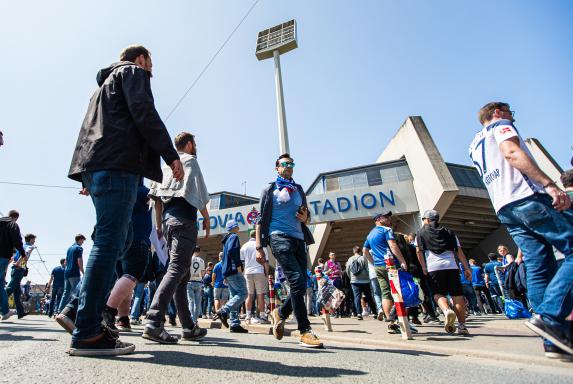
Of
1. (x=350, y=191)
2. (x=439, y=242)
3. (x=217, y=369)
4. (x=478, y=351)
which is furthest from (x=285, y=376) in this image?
(x=350, y=191)

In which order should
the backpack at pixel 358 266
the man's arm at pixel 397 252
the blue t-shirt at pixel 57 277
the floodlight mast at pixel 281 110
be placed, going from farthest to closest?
the floodlight mast at pixel 281 110
the blue t-shirt at pixel 57 277
the backpack at pixel 358 266
the man's arm at pixel 397 252

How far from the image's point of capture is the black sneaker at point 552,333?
2.32m

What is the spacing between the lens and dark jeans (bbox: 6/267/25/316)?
309 inches

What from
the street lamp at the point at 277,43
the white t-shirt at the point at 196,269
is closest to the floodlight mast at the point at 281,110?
the street lamp at the point at 277,43

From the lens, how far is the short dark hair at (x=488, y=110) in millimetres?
3211

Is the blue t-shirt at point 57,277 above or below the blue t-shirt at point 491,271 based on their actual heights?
above

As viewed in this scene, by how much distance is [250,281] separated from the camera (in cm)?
718

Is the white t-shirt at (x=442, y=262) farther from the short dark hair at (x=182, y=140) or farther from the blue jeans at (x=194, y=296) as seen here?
the blue jeans at (x=194, y=296)

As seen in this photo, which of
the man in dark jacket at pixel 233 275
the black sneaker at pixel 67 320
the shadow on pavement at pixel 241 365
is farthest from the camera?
the man in dark jacket at pixel 233 275

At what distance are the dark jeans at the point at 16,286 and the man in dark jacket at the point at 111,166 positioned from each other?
23.9 ft

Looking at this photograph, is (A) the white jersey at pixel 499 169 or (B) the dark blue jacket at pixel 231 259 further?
(B) the dark blue jacket at pixel 231 259

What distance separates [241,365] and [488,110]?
2977mm

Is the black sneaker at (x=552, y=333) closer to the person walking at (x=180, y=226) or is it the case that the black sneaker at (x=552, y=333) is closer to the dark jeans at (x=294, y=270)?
the dark jeans at (x=294, y=270)

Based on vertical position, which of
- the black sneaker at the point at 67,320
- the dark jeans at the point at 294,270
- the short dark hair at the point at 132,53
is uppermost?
the short dark hair at the point at 132,53
